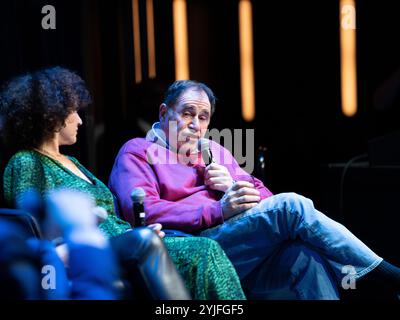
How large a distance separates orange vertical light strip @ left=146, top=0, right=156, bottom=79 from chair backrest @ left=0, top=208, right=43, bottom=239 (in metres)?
1.23

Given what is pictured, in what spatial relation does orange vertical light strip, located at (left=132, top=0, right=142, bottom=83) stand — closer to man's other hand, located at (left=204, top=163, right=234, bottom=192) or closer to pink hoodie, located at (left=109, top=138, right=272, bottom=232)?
pink hoodie, located at (left=109, top=138, right=272, bottom=232)

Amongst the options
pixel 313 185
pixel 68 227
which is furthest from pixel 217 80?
pixel 68 227

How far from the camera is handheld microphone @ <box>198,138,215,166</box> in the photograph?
2.35 m

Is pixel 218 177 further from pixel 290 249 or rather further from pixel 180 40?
pixel 180 40

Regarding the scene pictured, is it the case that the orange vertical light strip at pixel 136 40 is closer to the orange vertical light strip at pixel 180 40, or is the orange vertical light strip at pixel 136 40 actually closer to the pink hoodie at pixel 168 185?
the orange vertical light strip at pixel 180 40

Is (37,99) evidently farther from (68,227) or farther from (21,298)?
(21,298)

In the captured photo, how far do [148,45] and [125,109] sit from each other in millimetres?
360

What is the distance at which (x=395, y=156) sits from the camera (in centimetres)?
279

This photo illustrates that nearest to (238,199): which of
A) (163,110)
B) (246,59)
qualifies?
(163,110)

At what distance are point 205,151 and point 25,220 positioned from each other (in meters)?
0.82

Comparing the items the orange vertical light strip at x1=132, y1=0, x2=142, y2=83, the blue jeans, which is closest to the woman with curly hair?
the blue jeans

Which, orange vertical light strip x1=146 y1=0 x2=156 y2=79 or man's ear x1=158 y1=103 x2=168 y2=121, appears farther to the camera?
orange vertical light strip x1=146 y1=0 x2=156 y2=79

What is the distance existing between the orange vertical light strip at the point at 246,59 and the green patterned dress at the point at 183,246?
5.18 feet

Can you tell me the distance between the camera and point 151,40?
2877mm
